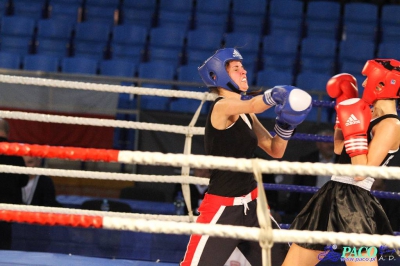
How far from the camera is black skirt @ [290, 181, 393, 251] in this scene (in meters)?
2.44

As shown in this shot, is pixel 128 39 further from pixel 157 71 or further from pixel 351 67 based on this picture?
pixel 351 67

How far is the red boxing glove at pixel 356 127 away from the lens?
2.37 m

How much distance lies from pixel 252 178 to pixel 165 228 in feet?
2.86

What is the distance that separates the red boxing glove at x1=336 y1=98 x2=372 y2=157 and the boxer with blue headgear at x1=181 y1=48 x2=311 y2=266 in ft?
0.68

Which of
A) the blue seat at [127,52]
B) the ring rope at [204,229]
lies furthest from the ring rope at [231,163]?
the blue seat at [127,52]

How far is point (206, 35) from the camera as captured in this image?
7559 millimetres

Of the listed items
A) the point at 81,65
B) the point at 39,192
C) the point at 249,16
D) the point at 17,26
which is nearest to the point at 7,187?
the point at 39,192

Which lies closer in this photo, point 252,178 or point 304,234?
point 304,234

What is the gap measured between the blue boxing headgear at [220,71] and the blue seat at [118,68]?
14.7 feet

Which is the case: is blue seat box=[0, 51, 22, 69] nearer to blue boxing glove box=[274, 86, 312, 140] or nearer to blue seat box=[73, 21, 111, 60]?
blue seat box=[73, 21, 111, 60]

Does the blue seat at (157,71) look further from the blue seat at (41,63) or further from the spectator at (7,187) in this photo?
the spectator at (7,187)

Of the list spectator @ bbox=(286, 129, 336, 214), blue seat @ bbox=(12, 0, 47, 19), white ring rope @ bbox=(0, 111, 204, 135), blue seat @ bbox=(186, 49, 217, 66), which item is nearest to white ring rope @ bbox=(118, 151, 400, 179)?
white ring rope @ bbox=(0, 111, 204, 135)

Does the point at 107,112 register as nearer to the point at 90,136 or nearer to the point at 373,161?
the point at 90,136

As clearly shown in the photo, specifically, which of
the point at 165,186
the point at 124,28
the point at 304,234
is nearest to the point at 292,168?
the point at 304,234
